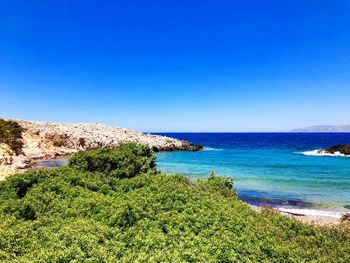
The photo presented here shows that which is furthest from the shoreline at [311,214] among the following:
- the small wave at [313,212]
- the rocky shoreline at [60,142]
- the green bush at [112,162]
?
the rocky shoreline at [60,142]

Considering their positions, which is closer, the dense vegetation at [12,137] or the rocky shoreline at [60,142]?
the rocky shoreline at [60,142]

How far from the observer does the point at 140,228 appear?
27.9 ft

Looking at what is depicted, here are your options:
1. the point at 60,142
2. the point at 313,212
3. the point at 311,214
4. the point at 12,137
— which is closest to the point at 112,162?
the point at 311,214

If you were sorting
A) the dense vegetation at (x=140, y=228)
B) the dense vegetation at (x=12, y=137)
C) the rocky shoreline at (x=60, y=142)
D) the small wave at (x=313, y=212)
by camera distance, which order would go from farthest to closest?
the dense vegetation at (x=12, y=137)
the rocky shoreline at (x=60, y=142)
the small wave at (x=313, y=212)
the dense vegetation at (x=140, y=228)

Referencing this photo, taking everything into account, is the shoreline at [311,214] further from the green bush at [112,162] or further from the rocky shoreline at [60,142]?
the rocky shoreline at [60,142]

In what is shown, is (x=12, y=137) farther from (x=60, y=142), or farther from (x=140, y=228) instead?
(x=140, y=228)

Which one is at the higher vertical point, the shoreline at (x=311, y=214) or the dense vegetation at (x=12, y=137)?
the dense vegetation at (x=12, y=137)

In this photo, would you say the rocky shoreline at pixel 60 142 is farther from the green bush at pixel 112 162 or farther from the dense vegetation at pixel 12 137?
the green bush at pixel 112 162

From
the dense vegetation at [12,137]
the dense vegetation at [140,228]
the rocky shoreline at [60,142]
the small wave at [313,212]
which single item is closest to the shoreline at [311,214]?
the small wave at [313,212]

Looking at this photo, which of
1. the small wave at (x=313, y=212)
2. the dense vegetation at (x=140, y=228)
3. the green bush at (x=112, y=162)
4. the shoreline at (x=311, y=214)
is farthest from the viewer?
the small wave at (x=313, y=212)

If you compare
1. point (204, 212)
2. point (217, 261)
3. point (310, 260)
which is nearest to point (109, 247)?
point (217, 261)

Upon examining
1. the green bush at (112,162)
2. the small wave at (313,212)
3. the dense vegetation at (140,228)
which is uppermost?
the green bush at (112,162)

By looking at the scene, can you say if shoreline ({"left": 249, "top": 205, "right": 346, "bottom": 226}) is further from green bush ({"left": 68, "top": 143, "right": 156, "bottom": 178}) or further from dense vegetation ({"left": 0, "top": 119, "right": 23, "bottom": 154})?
dense vegetation ({"left": 0, "top": 119, "right": 23, "bottom": 154})

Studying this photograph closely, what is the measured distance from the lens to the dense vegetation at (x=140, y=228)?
6957mm
